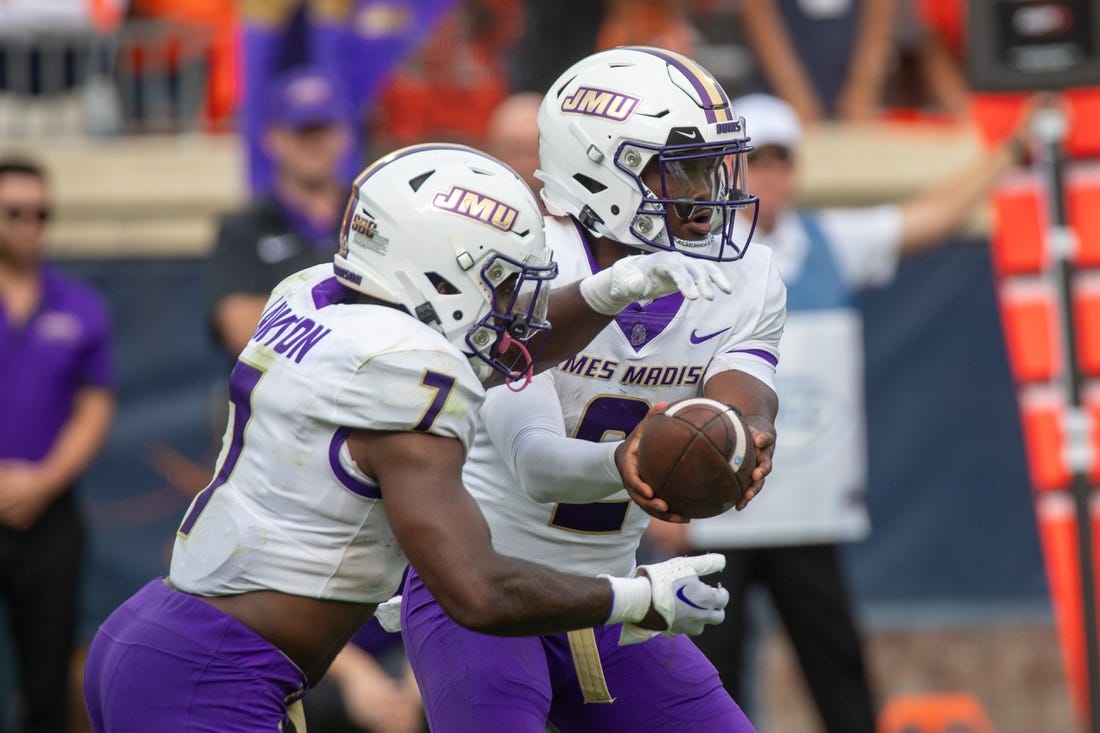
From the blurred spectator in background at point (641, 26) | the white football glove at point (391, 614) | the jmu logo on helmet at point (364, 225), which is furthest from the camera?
the blurred spectator in background at point (641, 26)

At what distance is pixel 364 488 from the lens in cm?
301

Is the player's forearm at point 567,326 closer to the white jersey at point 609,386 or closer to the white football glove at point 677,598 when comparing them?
the white jersey at point 609,386

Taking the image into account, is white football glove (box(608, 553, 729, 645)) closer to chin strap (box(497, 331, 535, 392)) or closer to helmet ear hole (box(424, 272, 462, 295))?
chin strap (box(497, 331, 535, 392))

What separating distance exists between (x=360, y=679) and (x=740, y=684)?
4.02 feet

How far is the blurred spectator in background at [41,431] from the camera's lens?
5.99 metres

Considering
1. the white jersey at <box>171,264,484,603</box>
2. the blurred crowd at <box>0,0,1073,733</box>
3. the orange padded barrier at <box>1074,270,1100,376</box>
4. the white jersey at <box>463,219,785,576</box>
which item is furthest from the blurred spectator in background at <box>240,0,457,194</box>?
the white jersey at <box>171,264,484,603</box>

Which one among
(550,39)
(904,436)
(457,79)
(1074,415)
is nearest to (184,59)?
(457,79)

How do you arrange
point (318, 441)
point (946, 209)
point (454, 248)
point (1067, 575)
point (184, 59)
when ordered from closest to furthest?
point (318, 441) → point (454, 248) → point (946, 209) → point (1067, 575) → point (184, 59)

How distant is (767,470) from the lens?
3254 millimetres

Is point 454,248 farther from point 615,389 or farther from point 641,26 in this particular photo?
point 641,26

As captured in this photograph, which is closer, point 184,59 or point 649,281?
point 649,281

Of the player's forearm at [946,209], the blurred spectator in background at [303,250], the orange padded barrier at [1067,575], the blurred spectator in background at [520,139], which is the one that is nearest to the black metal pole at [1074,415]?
the orange padded barrier at [1067,575]

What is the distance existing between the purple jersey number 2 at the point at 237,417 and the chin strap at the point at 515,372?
0.47m

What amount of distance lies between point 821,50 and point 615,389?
5.00 m
